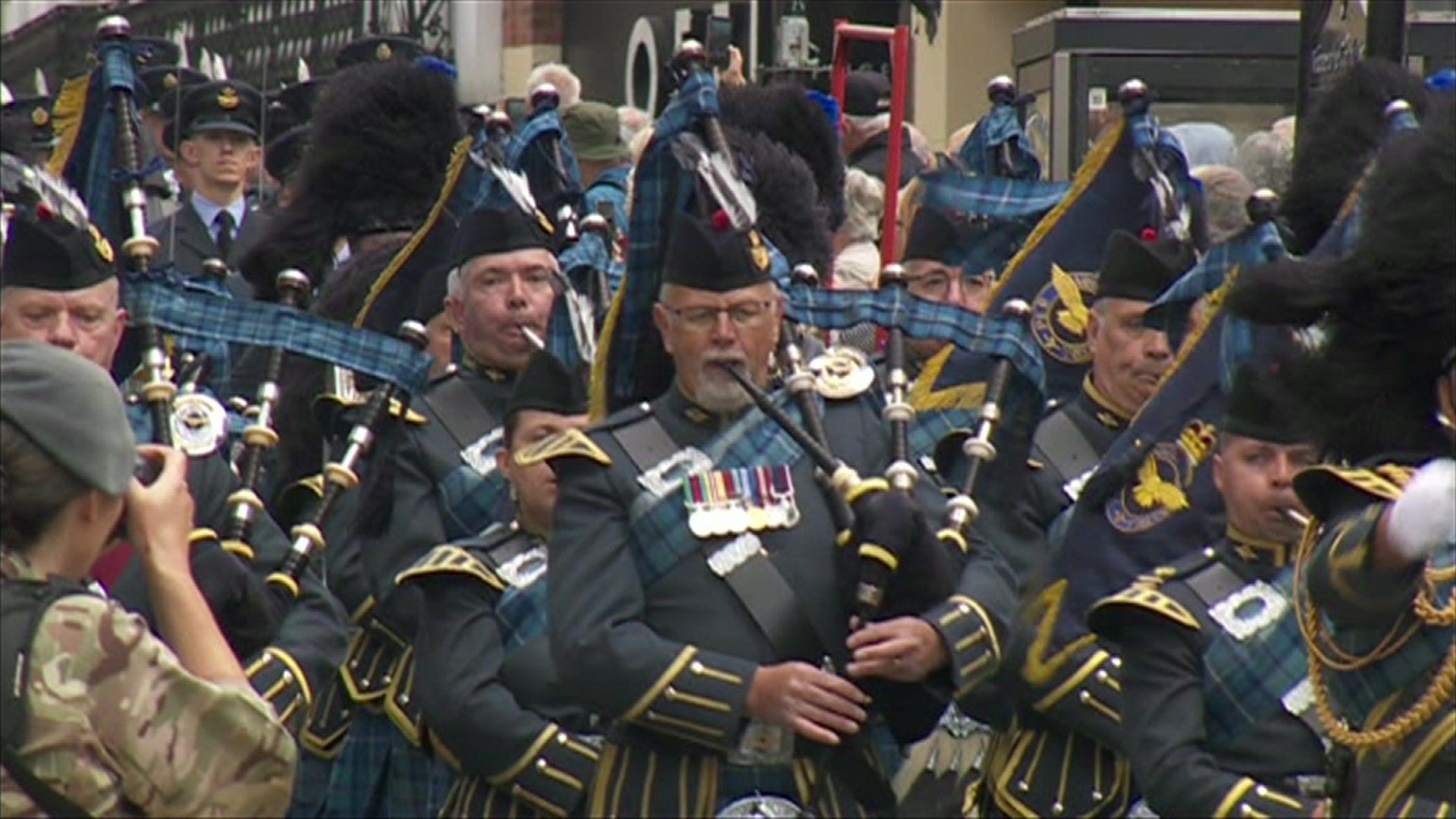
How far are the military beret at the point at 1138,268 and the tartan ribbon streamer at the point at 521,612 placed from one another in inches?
58.9

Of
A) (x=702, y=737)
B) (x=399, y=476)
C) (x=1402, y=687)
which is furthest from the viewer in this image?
(x=399, y=476)

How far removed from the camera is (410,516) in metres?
9.92

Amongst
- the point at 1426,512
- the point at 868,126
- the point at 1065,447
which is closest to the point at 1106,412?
the point at 1065,447

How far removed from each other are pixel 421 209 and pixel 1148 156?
2380mm

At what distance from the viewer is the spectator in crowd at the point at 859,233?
489 inches

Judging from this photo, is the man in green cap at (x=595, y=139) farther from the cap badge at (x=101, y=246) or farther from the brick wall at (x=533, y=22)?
the brick wall at (x=533, y=22)

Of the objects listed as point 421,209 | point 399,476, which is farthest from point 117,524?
point 421,209

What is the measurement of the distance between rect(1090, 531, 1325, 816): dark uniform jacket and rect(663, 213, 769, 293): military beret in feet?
2.96

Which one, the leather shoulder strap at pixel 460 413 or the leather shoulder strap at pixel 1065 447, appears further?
the leather shoulder strap at pixel 460 413

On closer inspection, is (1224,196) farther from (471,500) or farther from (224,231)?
(224,231)

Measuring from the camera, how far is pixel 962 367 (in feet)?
33.2

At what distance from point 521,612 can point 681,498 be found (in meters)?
1.31

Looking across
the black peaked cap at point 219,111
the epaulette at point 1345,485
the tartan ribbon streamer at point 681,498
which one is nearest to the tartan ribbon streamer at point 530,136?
the tartan ribbon streamer at point 681,498

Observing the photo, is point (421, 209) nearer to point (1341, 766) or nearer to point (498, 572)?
point (498, 572)
